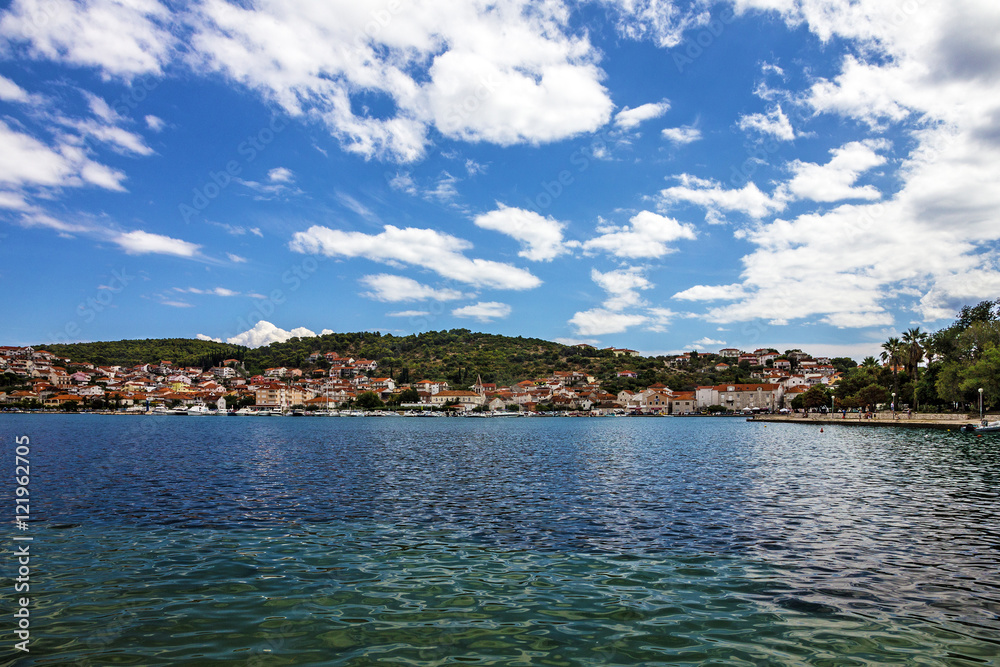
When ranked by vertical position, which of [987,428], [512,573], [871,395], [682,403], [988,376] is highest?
[988,376]

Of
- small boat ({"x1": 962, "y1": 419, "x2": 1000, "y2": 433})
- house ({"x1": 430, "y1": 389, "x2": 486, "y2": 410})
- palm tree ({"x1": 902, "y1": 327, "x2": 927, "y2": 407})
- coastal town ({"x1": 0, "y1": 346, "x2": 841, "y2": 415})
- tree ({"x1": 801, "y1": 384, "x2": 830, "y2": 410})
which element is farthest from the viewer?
house ({"x1": 430, "y1": 389, "x2": 486, "y2": 410})

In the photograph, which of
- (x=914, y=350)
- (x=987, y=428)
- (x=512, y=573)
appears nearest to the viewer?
(x=512, y=573)

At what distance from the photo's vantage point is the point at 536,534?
523 inches

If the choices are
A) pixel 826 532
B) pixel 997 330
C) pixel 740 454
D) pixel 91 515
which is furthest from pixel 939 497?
pixel 997 330

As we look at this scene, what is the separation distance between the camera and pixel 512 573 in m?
10.2

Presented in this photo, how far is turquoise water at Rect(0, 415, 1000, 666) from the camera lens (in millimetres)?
7109

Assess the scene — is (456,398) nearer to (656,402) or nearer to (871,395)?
(656,402)

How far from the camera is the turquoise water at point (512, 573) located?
711cm

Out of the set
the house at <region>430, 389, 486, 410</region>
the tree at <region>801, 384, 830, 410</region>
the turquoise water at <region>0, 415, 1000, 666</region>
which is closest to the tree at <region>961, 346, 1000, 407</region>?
the turquoise water at <region>0, 415, 1000, 666</region>

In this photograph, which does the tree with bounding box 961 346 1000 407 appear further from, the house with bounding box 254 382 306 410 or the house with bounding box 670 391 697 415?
the house with bounding box 254 382 306 410

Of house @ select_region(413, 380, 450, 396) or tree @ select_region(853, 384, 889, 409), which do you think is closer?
tree @ select_region(853, 384, 889, 409)

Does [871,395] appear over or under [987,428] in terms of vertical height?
over

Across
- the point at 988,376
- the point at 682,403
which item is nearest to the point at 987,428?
the point at 988,376

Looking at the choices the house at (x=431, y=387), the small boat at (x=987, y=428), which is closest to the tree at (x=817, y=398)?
the small boat at (x=987, y=428)
